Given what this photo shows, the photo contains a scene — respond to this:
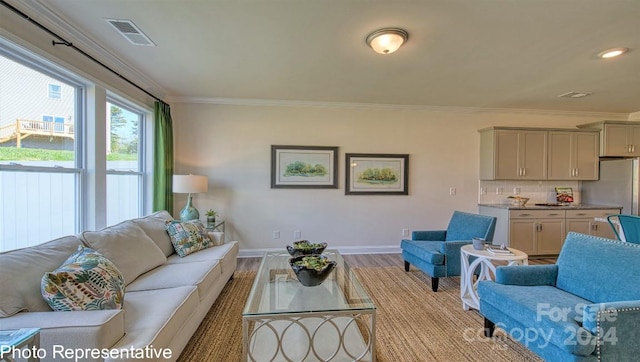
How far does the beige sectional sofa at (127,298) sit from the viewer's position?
129 cm

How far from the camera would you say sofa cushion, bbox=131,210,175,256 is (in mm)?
2717

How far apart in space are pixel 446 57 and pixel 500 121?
282cm

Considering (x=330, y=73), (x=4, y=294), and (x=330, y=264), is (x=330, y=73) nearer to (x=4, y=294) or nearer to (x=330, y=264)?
(x=330, y=264)

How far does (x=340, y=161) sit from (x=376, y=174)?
650mm

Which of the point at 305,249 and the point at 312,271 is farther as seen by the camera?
the point at 305,249

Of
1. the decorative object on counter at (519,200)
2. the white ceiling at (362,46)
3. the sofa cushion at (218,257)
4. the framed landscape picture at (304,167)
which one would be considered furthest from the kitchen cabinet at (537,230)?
the sofa cushion at (218,257)

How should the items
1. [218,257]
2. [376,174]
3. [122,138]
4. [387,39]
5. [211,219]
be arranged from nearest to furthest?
1. [387,39]
2. [218,257]
3. [122,138]
4. [211,219]
5. [376,174]

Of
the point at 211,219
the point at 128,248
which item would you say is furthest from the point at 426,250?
the point at 128,248

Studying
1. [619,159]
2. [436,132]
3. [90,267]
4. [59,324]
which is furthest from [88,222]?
Answer: [619,159]

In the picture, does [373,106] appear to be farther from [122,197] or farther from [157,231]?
[122,197]

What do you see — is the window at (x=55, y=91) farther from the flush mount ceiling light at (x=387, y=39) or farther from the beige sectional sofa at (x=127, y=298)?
the flush mount ceiling light at (x=387, y=39)

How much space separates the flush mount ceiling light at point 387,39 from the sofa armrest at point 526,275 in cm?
203

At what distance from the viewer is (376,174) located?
14.9 ft

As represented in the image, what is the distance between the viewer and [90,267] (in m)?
1.62
